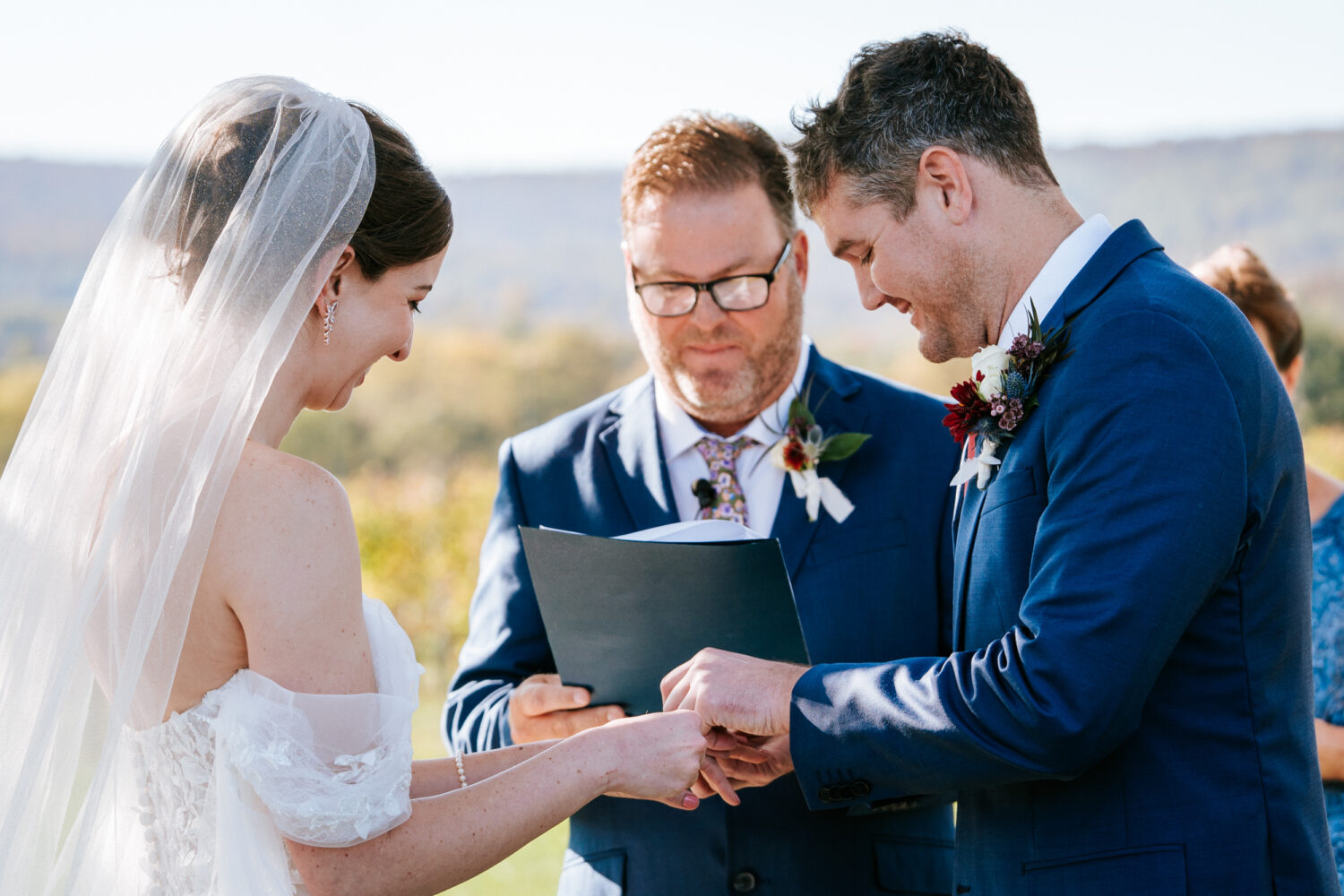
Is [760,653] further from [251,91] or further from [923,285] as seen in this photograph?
[251,91]

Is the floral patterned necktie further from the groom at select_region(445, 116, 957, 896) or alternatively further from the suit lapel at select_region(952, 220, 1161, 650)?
the suit lapel at select_region(952, 220, 1161, 650)

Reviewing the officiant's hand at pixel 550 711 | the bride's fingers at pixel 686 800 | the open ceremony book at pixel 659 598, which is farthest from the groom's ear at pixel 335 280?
the bride's fingers at pixel 686 800

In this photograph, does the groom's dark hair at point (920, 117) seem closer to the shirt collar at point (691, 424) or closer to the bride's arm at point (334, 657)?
the shirt collar at point (691, 424)

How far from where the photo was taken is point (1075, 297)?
218 cm

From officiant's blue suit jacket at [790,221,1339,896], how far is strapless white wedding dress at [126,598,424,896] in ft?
2.60

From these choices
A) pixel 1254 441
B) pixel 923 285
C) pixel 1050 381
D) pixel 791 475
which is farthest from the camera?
pixel 791 475

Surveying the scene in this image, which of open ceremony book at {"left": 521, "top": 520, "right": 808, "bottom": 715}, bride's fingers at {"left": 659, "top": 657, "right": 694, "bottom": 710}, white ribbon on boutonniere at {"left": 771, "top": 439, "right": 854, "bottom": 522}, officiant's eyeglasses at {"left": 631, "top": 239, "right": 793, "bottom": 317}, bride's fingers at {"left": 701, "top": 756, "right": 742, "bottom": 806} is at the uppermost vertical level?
officiant's eyeglasses at {"left": 631, "top": 239, "right": 793, "bottom": 317}

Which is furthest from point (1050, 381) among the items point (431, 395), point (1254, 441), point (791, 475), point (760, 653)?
point (431, 395)

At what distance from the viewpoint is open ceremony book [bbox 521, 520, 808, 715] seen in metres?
2.50

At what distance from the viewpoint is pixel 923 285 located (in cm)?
246

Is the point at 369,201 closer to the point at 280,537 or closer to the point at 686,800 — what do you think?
the point at 280,537

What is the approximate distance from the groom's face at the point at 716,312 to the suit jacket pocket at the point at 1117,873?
5.48 feet

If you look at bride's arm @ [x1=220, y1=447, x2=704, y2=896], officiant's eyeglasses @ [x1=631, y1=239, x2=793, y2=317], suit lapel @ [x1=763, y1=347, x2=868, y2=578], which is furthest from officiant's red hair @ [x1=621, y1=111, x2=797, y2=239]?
bride's arm @ [x1=220, y1=447, x2=704, y2=896]

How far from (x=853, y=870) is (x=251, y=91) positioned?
224 centimetres
